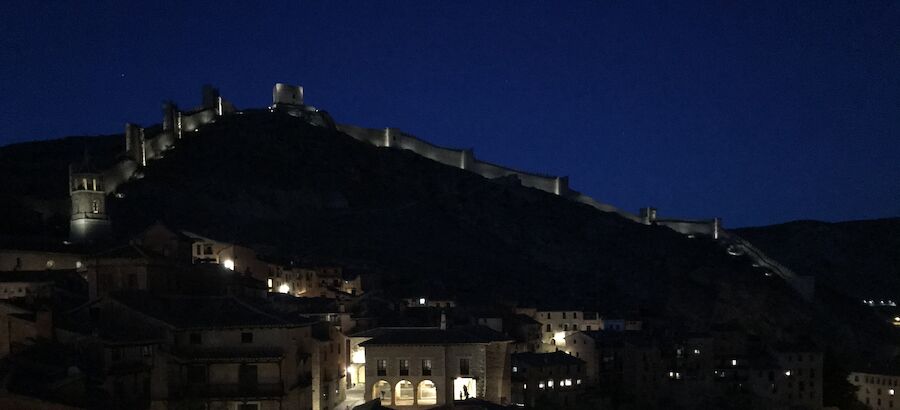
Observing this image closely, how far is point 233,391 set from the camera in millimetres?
40188

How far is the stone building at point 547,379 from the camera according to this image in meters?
60.0

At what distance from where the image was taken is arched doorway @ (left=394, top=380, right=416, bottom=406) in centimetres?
5144

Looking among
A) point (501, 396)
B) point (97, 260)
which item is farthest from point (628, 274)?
point (97, 260)

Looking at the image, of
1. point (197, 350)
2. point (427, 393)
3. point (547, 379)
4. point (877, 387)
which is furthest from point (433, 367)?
point (877, 387)

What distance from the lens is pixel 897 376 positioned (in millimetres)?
84562

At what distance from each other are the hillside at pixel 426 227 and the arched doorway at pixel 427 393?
1181 inches

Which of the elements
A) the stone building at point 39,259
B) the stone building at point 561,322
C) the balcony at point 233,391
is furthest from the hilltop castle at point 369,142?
the balcony at point 233,391

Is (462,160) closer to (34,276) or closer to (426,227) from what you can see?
(426,227)

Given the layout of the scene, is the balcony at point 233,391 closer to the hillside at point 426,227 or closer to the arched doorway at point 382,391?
the arched doorway at point 382,391

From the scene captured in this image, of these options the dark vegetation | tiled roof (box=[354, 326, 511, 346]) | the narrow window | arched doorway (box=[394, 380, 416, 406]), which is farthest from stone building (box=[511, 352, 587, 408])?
the dark vegetation

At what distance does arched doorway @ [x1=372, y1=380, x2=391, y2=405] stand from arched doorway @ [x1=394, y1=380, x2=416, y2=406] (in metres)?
0.49

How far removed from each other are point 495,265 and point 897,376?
47.8 meters

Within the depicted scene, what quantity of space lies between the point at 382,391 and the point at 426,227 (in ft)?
227

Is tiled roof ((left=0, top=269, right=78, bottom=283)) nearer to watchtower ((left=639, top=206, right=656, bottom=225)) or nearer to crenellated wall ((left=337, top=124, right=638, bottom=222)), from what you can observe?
crenellated wall ((left=337, top=124, right=638, bottom=222))
